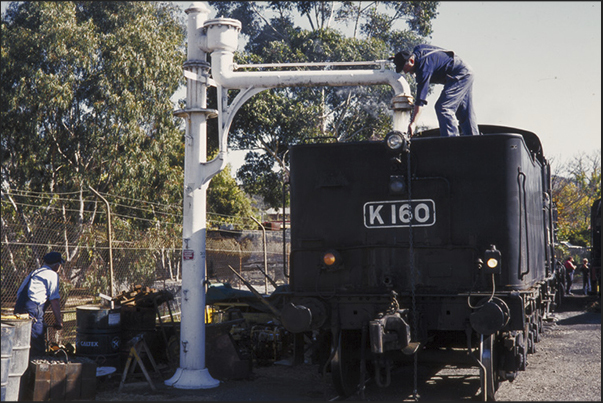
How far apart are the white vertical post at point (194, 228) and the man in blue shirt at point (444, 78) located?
2542 mm

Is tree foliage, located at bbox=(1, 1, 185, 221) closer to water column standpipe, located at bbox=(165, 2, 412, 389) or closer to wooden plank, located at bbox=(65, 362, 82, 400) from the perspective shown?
water column standpipe, located at bbox=(165, 2, 412, 389)

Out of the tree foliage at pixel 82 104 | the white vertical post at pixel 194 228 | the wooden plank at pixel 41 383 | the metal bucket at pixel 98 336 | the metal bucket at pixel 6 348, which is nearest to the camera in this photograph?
the metal bucket at pixel 6 348

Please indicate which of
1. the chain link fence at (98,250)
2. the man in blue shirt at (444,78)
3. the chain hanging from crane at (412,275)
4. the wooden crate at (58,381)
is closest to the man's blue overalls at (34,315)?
→ the wooden crate at (58,381)

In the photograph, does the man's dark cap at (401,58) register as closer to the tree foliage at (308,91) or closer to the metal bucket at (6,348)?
the metal bucket at (6,348)

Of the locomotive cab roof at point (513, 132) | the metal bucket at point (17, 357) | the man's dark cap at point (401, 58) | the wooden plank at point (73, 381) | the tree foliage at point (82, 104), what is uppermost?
the tree foliage at point (82, 104)

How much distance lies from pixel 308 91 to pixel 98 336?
18939 millimetres

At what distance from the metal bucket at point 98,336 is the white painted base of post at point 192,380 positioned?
99cm

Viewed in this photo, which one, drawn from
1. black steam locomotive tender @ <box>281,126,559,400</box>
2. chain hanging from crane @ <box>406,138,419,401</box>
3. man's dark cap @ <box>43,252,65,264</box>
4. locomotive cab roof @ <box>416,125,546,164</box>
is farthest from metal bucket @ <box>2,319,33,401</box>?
locomotive cab roof @ <box>416,125,546,164</box>

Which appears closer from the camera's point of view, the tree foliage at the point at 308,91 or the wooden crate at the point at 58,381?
the wooden crate at the point at 58,381

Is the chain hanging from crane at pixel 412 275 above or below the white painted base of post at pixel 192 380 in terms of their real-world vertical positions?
above

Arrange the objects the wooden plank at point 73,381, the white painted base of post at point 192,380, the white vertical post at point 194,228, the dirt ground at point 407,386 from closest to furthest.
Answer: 1. the wooden plank at point 73,381
2. the dirt ground at point 407,386
3. the white painted base of post at point 192,380
4. the white vertical post at point 194,228

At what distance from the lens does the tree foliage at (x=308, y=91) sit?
24.7 meters

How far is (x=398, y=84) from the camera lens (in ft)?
26.6

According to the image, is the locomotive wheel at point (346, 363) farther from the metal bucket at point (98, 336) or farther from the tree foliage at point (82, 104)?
the tree foliage at point (82, 104)
